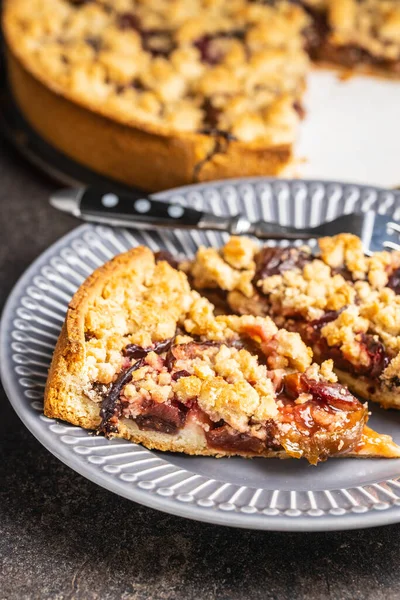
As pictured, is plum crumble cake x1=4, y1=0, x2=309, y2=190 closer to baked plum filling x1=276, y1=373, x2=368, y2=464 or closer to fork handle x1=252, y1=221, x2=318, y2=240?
fork handle x1=252, y1=221, x2=318, y2=240

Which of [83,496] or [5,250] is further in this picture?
[5,250]

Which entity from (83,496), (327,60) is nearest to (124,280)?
(83,496)

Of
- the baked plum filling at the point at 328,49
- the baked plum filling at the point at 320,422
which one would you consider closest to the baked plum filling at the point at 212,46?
the baked plum filling at the point at 328,49

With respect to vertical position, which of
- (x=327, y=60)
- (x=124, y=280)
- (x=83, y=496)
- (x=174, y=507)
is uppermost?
(x=327, y=60)

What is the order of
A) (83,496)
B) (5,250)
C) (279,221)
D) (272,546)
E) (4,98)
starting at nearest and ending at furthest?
1. (272,546)
2. (83,496)
3. (279,221)
4. (5,250)
5. (4,98)

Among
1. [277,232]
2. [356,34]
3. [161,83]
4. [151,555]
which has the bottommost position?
[151,555]

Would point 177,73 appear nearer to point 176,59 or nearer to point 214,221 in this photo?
point 176,59

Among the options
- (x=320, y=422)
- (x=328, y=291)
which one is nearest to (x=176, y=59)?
(x=328, y=291)

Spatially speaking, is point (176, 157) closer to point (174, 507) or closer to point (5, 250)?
point (5, 250)
